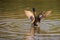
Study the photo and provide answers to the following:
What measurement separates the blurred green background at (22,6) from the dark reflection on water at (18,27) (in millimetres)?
149

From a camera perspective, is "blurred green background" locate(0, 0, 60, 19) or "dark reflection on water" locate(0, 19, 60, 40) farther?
"blurred green background" locate(0, 0, 60, 19)

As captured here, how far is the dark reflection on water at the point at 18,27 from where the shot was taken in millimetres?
1934

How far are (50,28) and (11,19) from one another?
49cm

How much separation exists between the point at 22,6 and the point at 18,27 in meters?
0.60

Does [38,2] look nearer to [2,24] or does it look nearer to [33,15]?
[2,24]

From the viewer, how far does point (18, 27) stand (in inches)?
82.6

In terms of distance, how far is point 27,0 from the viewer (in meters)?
2.88

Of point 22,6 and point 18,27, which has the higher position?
point 22,6

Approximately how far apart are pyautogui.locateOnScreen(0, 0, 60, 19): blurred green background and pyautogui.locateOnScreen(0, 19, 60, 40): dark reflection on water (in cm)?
15

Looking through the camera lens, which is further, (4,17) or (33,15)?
(4,17)

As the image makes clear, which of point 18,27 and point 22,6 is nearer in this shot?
point 18,27

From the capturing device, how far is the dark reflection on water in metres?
1.93

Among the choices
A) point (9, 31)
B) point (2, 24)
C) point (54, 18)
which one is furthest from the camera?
point (54, 18)

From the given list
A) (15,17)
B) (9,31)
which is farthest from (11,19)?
(9,31)
